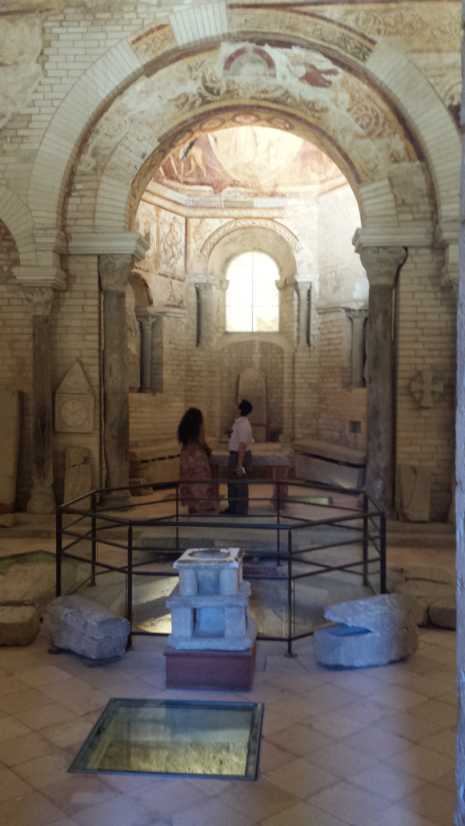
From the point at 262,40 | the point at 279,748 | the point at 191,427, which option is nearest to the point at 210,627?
the point at 279,748

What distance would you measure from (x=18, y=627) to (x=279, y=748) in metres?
2.70

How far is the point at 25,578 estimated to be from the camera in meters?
7.43

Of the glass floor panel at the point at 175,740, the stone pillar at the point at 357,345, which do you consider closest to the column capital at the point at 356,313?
the stone pillar at the point at 357,345

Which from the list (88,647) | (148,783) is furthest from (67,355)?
(148,783)

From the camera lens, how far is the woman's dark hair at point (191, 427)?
9.38 meters

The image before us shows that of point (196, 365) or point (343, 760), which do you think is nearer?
point (343, 760)

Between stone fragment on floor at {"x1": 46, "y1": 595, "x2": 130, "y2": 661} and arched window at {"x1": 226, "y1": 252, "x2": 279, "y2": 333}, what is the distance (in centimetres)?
1232

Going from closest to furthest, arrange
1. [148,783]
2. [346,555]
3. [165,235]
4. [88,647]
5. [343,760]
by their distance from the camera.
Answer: [148,783]
[343,760]
[88,647]
[346,555]
[165,235]

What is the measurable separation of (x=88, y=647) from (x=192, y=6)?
8.55m

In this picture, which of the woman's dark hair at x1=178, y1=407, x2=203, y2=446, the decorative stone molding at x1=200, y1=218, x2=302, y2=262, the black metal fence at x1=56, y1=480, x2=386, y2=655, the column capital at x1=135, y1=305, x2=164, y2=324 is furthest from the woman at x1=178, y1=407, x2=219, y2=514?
the decorative stone molding at x1=200, y1=218, x2=302, y2=262

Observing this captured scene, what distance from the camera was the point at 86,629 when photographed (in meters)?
5.59

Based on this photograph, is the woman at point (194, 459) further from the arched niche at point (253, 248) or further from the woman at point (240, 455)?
the arched niche at point (253, 248)

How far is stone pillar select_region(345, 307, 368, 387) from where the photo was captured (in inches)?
606

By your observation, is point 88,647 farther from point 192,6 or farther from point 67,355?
point 192,6
